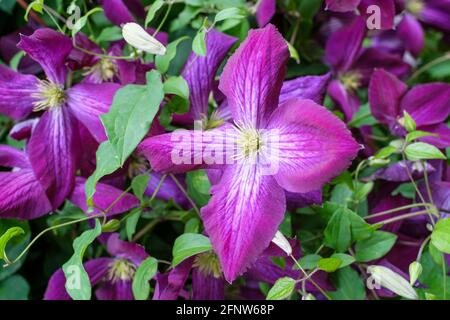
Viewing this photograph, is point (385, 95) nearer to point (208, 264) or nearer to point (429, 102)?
point (429, 102)

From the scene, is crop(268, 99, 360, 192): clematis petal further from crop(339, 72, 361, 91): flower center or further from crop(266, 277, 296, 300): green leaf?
crop(339, 72, 361, 91): flower center

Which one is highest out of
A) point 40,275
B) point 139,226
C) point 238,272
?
point 238,272

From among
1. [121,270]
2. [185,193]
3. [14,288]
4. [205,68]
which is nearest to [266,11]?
[205,68]

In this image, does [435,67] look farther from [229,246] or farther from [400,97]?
[229,246]

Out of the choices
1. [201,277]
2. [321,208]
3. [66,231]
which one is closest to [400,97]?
[321,208]

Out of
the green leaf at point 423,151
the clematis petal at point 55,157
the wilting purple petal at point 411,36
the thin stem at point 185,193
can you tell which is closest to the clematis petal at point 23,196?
the clematis petal at point 55,157

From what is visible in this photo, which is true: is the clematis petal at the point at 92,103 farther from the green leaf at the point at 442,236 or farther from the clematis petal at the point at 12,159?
the green leaf at the point at 442,236

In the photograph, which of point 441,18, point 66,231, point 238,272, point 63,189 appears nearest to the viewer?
point 238,272
